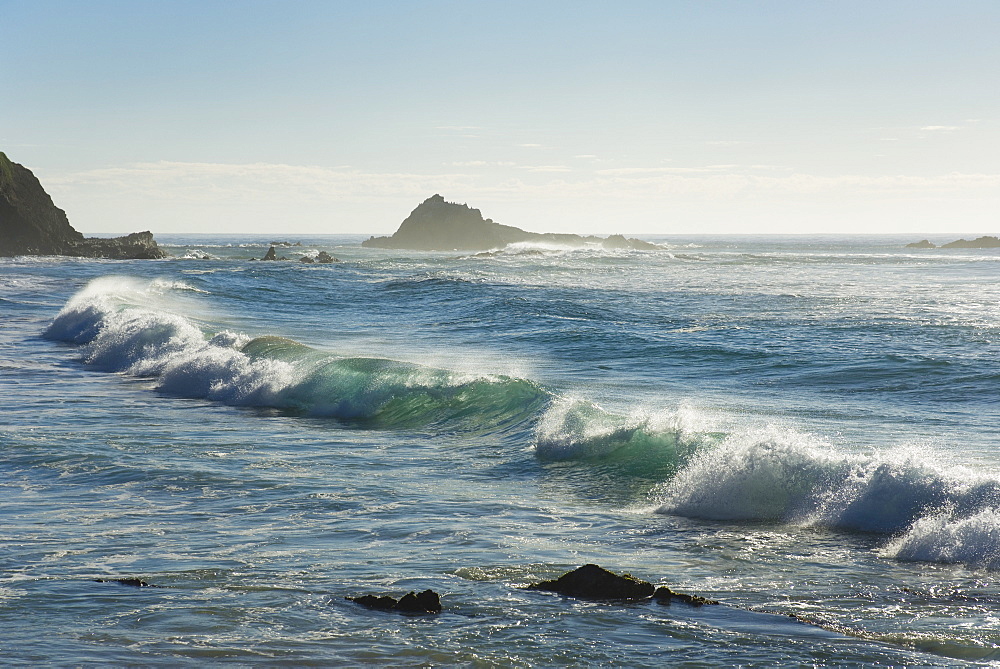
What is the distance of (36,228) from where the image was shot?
71.1 m

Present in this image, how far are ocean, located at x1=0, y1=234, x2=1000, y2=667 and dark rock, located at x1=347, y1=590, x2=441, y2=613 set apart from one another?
9cm

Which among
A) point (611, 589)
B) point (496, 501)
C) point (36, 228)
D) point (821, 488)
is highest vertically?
point (36, 228)

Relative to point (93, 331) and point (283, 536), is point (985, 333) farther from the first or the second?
point (93, 331)

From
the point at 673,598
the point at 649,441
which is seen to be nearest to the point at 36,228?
the point at 649,441

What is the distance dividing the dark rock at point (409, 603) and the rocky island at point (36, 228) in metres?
71.2

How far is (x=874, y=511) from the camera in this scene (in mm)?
7723

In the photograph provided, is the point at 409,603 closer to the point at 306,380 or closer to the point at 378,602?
the point at 378,602

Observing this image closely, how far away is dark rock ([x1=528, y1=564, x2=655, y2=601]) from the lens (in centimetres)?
566

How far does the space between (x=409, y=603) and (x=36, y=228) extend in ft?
249

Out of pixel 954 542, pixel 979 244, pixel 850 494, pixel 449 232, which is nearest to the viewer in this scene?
pixel 954 542

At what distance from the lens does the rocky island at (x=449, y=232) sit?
13588 cm

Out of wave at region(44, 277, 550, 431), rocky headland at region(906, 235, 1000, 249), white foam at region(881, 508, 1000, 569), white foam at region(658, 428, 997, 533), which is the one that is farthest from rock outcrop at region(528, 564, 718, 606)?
rocky headland at region(906, 235, 1000, 249)

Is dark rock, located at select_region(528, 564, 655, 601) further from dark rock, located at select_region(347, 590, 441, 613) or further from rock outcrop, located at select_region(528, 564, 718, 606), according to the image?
→ dark rock, located at select_region(347, 590, 441, 613)

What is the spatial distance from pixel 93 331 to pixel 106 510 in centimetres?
1723
